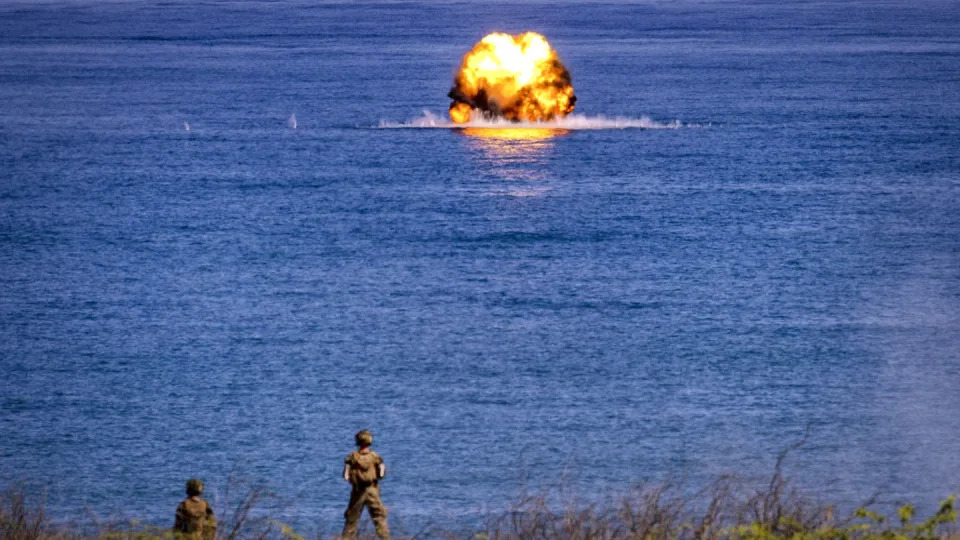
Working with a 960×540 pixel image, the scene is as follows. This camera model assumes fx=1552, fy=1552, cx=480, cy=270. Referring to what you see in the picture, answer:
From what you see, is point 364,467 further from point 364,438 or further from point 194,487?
point 194,487

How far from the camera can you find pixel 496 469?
55.5 m

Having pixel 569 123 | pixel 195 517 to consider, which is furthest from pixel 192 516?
pixel 569 123

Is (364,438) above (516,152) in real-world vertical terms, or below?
below

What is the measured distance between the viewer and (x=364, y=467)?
3181cm

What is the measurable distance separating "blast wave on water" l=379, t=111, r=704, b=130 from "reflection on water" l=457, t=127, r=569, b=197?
0.76 m

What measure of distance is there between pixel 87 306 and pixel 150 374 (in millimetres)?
16673

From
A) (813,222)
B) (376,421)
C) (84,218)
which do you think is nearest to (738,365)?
(376,421)

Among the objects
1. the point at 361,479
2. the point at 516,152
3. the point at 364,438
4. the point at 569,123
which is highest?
the point at 569,123

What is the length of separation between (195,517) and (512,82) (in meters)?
109

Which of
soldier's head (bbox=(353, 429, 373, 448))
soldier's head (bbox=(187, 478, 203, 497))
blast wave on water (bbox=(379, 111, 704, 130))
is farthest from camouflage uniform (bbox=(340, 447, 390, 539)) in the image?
blast wave on water (bbox=(379, 111, 704, 130))

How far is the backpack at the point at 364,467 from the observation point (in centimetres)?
3178

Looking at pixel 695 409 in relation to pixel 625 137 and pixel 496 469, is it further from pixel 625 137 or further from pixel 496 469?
pixel 625 137

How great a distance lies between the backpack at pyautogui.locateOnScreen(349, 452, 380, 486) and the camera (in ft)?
104

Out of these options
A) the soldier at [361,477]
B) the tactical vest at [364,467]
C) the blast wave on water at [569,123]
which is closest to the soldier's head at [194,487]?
the soldier at [361,477]
